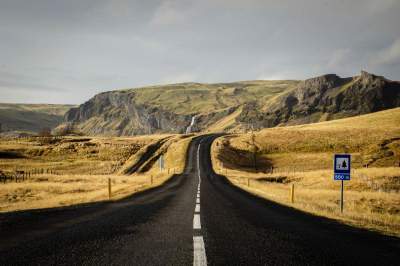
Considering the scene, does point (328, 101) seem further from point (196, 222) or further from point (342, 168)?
point (196, 222)

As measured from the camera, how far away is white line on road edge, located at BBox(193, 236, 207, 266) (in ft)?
17.3

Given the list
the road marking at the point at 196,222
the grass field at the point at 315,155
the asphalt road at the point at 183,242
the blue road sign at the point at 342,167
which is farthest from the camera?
the grass field at the point at 315,155

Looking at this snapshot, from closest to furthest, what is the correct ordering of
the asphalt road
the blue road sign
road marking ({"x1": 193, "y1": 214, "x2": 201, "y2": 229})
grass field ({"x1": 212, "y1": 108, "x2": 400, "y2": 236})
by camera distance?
the asphalt road → road marking ({"x1": 193, "y1": 214, "x2": 201, "y2": 229}) → the blue road sign → grass field ({"x1": 212, "y1": 108, "x2": 400, "y2": 236})

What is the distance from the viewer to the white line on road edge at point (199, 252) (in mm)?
5278

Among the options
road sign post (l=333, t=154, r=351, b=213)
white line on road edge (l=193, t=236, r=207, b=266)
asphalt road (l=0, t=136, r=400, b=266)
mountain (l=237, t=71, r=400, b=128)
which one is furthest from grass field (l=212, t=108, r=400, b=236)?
mountain (l=237, t=71, r=400, b=128)

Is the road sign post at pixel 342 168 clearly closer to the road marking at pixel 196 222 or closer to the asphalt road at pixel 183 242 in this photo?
the asphalt road at pixel 183 242

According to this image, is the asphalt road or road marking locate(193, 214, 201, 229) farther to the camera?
road marking locate(193, 214, 201, 229)

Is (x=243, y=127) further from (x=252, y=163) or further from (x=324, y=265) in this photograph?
(x=324, y=265)

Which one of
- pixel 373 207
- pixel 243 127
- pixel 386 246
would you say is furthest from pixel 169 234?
pixel 243 127

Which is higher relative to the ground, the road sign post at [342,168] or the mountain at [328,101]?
the mountain at [328,101]

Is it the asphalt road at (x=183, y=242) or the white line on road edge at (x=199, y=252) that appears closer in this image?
the white line on road edge at (x=199, y=252)

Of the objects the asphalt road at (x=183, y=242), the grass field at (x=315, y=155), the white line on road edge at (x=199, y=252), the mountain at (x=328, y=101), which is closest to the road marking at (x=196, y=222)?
the asphalt road at (x=183, y=242)

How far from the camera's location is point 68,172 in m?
67.1

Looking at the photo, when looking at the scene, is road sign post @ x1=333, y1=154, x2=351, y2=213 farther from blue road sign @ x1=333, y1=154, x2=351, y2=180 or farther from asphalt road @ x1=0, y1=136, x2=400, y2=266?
asphalt road @ x1=0, y1=136, x2=400, y2=266
